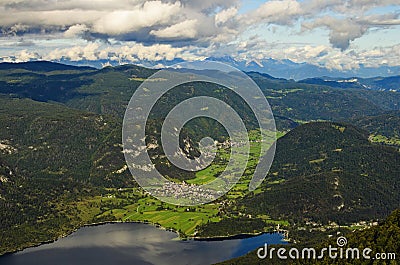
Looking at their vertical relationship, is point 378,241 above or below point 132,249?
above

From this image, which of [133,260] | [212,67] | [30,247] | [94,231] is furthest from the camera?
[94,231]

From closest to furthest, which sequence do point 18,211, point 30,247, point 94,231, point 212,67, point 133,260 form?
point 212,67 → point 133,260 → point 30,247 → point 94,231 → point 18,211

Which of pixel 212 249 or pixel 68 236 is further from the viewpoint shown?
pixel 68 236

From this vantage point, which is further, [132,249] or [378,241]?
[132,249]

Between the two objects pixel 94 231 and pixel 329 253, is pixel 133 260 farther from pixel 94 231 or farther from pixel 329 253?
pixel 329 253

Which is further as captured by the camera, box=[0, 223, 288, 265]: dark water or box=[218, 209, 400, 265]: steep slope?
box=[0, 223, 288, 265]: dark water

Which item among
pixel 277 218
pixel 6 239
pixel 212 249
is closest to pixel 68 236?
pixel 6 239

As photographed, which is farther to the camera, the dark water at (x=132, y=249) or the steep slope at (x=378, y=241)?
the dark water at (x=132, y=249)

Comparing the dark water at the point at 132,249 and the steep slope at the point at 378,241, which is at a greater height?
the steep slope at the point at 378,241
